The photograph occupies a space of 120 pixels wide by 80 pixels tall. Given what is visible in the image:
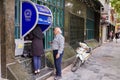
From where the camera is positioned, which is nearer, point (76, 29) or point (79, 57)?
point (79, 57)

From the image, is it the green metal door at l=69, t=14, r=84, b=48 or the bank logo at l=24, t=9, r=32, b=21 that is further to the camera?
the green metal door at l=69, t=14, r=84, b=48

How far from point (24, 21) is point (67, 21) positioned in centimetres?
548

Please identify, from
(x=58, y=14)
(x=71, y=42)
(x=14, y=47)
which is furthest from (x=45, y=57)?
(x=71, y=42)

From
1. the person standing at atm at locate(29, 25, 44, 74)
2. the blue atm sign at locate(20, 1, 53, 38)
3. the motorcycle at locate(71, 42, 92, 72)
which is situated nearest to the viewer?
the blue atm sign at locate(20, 1, 53, 38)

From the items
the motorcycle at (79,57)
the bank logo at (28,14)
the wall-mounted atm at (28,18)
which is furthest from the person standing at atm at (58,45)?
the motorcycle at (79,57)

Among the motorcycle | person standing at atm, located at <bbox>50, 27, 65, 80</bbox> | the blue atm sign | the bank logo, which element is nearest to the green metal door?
the motorcycle

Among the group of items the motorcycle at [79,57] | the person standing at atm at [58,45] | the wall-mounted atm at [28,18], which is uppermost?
the wall-mounted atm at [28,18]

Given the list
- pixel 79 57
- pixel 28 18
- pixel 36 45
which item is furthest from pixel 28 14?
pixel 79 57

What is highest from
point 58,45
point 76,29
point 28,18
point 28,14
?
point 28,14

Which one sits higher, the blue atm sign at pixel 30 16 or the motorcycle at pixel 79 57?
the blue atm sign at pixel 30 16

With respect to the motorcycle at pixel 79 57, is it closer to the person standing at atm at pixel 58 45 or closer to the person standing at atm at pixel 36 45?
the person standing at atm at pixel 58 45

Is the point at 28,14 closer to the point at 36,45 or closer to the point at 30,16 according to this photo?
the point at 30,16

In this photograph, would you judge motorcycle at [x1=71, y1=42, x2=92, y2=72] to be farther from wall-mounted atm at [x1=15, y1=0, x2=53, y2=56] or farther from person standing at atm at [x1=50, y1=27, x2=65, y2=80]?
wall-mounted atm at [x1=15, y1=0, x2=53, y2=56]

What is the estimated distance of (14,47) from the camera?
7.07 m
